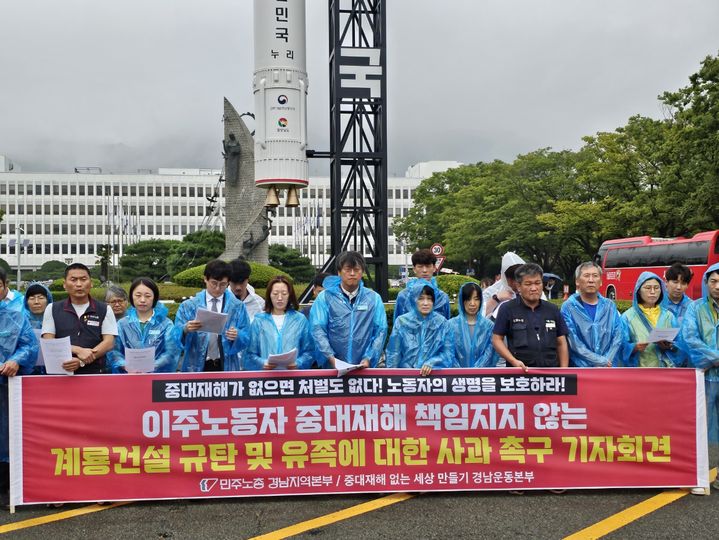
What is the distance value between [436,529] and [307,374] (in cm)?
127

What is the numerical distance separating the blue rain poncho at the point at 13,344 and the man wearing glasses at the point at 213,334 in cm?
103

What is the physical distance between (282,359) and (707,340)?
302cm

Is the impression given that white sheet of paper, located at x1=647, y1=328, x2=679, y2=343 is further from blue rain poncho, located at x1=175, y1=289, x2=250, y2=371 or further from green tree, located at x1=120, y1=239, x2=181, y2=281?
green tree, located at x1=120, y1=239, x2=181, y2=281

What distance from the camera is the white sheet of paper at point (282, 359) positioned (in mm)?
4476

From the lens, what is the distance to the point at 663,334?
4855mm

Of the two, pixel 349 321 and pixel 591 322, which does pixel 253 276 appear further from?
pixel 591 322

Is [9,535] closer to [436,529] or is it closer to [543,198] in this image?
[436,529]

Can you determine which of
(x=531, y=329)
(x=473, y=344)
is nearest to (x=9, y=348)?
(x=473, y=344)

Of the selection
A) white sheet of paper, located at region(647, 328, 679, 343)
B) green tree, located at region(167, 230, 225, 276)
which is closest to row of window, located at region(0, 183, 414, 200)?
green tree, located at region(167, 230, 225, 276)

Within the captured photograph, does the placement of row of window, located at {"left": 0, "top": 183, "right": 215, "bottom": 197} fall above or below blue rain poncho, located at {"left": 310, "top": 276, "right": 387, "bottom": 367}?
above

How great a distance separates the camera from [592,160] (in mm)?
34125

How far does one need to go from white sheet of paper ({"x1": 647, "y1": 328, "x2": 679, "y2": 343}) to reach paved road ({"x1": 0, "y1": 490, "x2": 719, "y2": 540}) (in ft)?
3.55

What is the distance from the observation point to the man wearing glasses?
5.17 meters

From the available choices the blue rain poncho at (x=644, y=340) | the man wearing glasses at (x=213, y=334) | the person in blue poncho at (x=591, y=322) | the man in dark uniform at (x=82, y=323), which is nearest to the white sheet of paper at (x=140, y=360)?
the man in dark uniform at (x=82, y=323)
